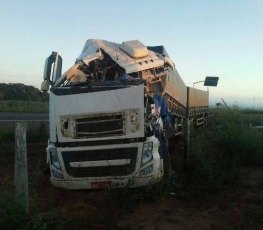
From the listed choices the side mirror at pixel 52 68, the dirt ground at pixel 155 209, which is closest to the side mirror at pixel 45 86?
the side mirror at pixel 52 68

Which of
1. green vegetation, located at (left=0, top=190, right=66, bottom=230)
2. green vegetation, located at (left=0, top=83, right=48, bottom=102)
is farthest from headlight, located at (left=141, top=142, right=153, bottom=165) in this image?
green vegetation, located at (left=0, top=83, right=48, bottom=102)

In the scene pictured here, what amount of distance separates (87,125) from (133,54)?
99.5 inches

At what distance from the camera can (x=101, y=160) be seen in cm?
889

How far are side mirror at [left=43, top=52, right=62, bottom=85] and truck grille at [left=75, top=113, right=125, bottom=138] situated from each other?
147 cm

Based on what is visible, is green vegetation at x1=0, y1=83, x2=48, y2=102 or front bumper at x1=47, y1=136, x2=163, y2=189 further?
green vegetation at x1=0, y1=83, x2=48, y2=102

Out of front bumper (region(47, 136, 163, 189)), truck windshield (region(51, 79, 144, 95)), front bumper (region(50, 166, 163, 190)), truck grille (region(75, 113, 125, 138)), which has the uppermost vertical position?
truck windshield (region(51, 79, 144, 95))

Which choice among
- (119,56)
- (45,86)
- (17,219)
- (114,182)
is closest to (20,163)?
(17,219)

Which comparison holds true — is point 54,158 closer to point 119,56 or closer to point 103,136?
point 103,136

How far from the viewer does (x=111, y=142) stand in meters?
8.88

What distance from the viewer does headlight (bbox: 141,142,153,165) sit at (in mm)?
8852

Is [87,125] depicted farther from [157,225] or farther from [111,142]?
[157,225]

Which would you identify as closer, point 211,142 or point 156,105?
point 156,105

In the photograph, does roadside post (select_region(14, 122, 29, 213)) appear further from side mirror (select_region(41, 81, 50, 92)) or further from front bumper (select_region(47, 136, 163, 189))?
side mirror (select_region(41, 81, 50, 92))

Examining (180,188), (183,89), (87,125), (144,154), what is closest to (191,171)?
(180,188)
